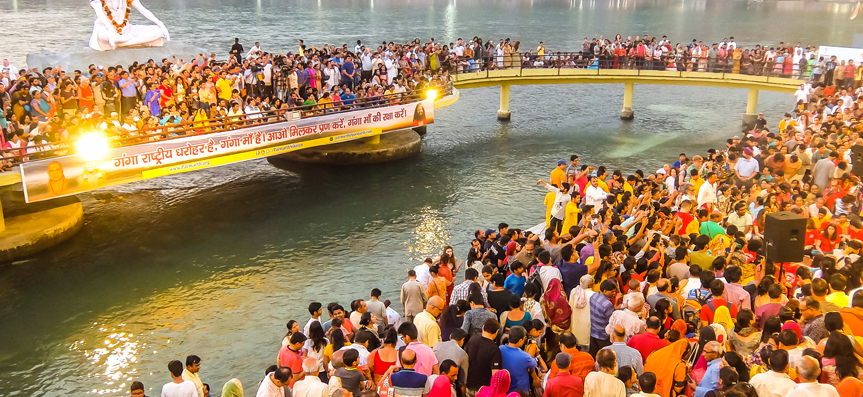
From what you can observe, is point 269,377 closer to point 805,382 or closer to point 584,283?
point 584,283

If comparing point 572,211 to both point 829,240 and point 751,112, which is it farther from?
point 751,112

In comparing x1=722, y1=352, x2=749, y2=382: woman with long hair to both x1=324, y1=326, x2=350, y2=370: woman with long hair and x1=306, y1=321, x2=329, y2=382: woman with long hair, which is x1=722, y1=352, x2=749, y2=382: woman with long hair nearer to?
x1=324, y1=326, x2=350, y2=370: woman with long hair

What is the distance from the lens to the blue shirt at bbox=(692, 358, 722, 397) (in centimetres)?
699

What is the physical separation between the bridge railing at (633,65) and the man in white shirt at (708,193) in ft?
62.6

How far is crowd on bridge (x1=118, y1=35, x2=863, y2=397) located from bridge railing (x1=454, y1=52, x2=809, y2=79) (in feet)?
65.4

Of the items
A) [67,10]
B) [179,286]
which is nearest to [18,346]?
[179,286]

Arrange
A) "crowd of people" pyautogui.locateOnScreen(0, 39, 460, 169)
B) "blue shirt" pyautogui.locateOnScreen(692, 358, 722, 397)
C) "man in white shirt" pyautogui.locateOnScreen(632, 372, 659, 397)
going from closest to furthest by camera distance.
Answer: "man in white shirt" pyautogui.locateOnScreen(632, 372, 659, 397) → "blue shirt" pyautogui.locateOnScreen(692, 358, 722, 397) → "crowd of people" pyautogui.locateOnScreen(0, 39, 460, 169)

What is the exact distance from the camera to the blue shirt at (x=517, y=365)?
290 inches

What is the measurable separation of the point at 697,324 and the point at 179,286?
13.1 meters

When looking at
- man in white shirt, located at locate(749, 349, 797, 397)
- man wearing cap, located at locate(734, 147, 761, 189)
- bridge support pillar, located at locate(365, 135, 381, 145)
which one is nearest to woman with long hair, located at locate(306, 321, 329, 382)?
man in white shirt, located at locate(749, 349, 797, 397)

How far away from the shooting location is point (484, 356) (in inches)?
295

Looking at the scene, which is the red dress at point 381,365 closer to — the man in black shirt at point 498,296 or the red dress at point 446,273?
the man in black shirt at point 498,296

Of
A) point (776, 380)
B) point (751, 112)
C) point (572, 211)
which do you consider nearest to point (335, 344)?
point (776, 380)

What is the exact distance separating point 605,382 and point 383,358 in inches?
98.8
